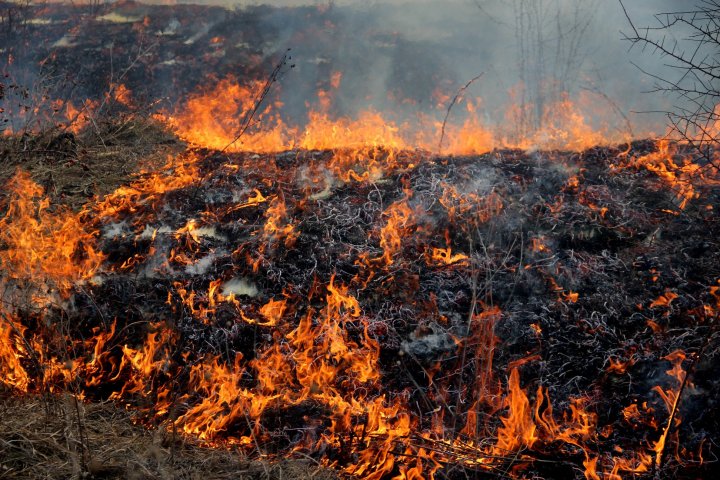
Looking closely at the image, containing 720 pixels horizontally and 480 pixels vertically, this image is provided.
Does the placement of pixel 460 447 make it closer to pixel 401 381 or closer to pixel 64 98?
pixel 401 381

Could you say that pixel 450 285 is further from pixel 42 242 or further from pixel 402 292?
pixel 42 242

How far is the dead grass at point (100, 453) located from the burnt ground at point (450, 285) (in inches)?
11.0

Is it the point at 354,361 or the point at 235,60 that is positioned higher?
the point at 235,60

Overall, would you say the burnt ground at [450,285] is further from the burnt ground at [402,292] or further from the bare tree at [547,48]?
the bare tree at [547,48]

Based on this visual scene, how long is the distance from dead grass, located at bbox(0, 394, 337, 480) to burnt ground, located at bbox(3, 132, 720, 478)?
0.92 ft

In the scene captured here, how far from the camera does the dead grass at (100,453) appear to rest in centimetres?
258

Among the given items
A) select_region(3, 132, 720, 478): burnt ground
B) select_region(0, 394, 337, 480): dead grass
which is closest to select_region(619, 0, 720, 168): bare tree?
select_region(3, 132, 720, 478): burnt ground

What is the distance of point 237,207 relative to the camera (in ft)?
17.5

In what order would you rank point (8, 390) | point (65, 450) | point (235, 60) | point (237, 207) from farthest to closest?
point (235, 60) → point (237, 207) → point (8, 390) → point (65, 450)

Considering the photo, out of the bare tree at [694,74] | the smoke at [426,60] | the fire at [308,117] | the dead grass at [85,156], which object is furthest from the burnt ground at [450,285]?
the smoke at [426,60]

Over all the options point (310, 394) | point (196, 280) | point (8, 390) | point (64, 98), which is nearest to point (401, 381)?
point (310, 394)

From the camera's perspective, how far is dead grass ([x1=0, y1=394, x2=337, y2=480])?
8.47 feet

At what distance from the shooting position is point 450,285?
14.8 ft

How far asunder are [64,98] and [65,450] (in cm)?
1197
